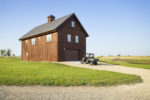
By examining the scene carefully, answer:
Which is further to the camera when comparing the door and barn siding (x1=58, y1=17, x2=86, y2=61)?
the door

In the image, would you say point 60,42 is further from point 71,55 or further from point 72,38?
point 71,55

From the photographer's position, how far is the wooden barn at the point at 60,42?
2109 centimetres

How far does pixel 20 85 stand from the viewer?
6.59m

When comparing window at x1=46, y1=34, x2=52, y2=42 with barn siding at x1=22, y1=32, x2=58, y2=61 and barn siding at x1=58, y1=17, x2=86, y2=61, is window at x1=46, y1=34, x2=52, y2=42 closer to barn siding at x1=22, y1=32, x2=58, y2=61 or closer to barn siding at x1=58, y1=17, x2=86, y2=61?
barn siding at x1=22, y1=32, x2=58, y2=61

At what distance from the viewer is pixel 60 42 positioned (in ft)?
69.2

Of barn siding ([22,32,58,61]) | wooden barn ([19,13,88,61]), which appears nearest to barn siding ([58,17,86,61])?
wooden barn ([19,13,88,61])

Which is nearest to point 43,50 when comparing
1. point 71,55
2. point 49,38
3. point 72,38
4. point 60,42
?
point 49,38

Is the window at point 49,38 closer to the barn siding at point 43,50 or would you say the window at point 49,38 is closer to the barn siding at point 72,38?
the barn siding at point 43,50

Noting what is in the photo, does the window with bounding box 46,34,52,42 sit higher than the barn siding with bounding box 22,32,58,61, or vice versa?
the window with bounding box 46,34,52,42

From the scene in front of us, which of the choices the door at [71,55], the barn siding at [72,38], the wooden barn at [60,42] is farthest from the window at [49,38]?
the door at [71,55]

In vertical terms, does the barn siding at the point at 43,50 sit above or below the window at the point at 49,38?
below

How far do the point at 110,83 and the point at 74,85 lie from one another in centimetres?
250

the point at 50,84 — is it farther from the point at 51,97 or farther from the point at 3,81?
the point at 3,81

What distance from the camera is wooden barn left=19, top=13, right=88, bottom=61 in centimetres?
2109
